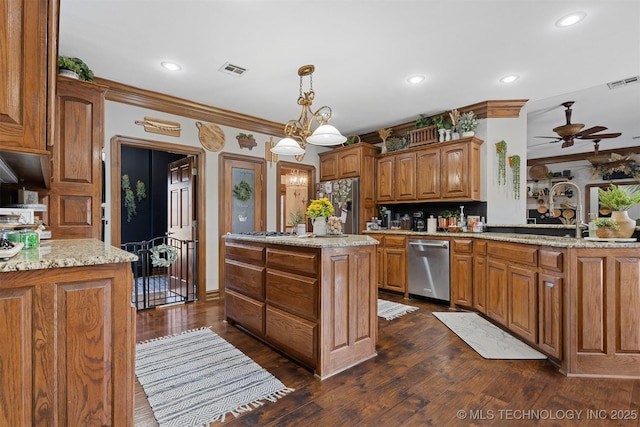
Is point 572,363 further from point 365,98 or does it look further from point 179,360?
point 365,98

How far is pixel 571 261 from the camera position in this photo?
7.29 ft

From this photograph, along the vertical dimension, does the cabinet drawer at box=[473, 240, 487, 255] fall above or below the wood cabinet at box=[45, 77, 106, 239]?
below

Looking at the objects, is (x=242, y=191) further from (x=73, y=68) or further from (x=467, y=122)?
(x=467, y=122)

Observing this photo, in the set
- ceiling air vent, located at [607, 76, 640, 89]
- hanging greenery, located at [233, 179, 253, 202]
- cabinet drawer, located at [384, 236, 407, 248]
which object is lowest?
cabinet drawer, located at [384, 236, 407, 248]

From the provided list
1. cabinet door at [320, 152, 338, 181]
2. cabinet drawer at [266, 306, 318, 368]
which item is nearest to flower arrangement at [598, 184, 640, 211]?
cabinet drawer at [266, 306, 318, 368]

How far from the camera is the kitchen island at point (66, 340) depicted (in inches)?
42.0

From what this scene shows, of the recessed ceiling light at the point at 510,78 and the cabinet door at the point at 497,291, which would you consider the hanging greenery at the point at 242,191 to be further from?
the recessed ceiling light at the point at 510,78

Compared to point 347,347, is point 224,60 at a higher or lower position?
higher

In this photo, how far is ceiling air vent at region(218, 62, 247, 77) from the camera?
123 inches

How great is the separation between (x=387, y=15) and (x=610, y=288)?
2529 millimetres

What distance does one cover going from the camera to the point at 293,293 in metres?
2.40

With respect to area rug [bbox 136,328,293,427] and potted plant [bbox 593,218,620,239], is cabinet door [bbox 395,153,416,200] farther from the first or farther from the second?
area rug [bbox 136,328,293,427]

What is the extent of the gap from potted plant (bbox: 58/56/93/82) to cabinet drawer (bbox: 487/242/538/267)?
4105 millimetres

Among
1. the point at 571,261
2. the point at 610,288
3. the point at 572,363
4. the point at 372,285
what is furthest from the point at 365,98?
the point at 572,363
